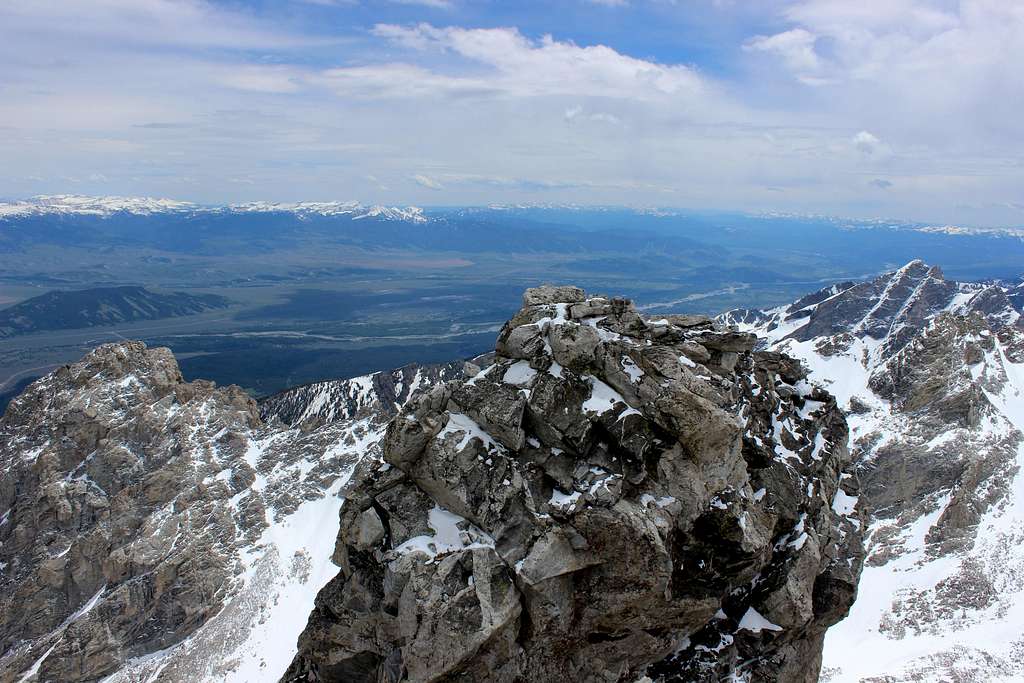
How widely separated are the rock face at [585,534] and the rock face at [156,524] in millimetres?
45868

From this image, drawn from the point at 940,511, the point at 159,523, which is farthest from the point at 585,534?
the point at 159,523

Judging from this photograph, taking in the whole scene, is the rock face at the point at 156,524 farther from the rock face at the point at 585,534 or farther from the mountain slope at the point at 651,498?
the mountain slope at the point at 651,498

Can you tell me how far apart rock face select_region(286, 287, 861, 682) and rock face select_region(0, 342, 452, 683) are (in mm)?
45868

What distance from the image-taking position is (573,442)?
76.4ft

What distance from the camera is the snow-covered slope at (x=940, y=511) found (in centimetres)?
4856

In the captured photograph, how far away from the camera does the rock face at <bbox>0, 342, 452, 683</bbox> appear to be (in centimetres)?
6297

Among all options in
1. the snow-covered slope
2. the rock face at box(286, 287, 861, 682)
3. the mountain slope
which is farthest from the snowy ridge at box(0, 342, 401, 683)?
the snow-covered slope

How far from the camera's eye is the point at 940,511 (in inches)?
2766

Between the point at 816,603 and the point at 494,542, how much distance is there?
1461 centimetres

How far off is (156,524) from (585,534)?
239ft

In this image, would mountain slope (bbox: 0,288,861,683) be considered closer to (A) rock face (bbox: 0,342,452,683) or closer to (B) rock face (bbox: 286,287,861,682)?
(B) rock face (bbox: 286,287,861,682)

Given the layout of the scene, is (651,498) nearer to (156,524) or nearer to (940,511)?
(940,511)

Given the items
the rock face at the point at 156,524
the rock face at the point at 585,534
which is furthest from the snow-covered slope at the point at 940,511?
the rock face at the point at 156,524

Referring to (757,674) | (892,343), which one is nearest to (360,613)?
(757,674)
